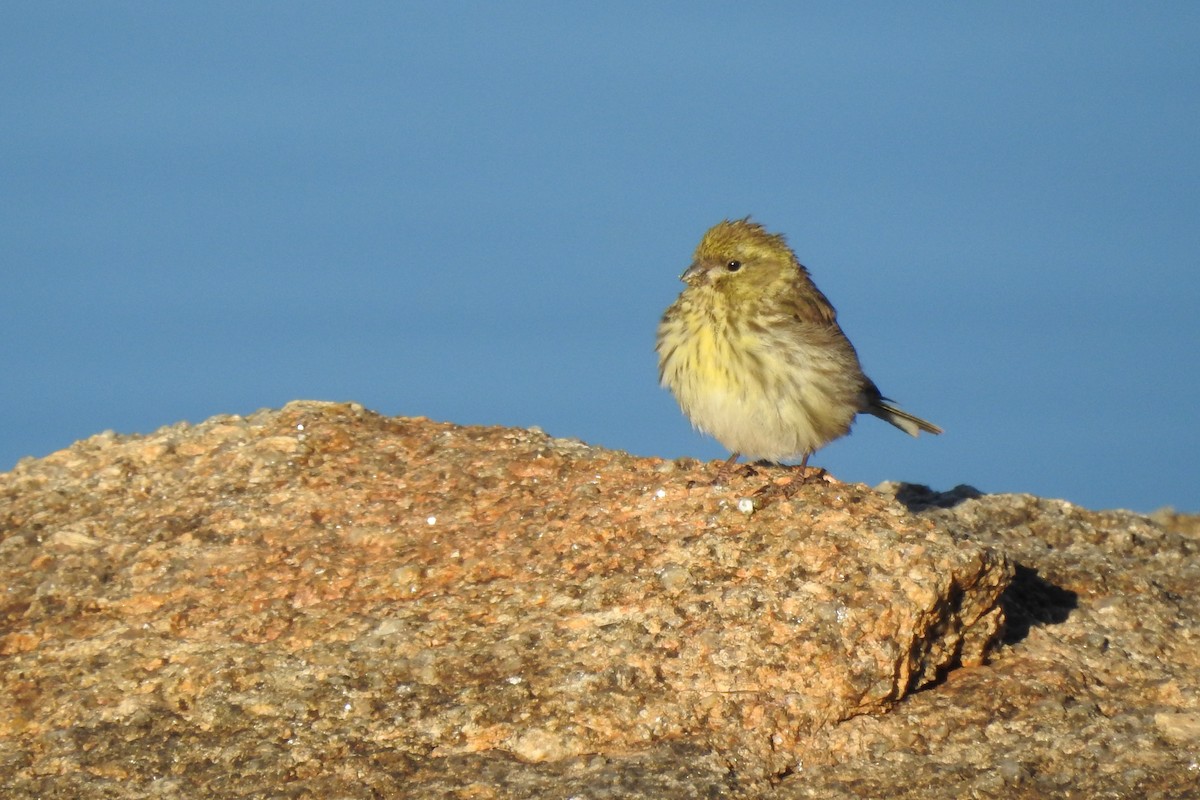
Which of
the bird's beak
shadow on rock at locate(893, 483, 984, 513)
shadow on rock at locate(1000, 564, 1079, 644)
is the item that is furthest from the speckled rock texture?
the bird's beak

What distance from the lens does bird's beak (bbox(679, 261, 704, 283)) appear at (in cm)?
736

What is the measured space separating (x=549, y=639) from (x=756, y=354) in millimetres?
2322

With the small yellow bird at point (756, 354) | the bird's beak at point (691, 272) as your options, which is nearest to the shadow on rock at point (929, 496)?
the small yellow bird at point (756, 354)

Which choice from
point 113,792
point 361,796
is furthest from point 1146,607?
point 113,792

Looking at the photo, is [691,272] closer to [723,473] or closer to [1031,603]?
[723,473]

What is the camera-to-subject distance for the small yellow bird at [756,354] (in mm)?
6848

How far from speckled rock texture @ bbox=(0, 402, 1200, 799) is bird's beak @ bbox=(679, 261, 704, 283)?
1.33m

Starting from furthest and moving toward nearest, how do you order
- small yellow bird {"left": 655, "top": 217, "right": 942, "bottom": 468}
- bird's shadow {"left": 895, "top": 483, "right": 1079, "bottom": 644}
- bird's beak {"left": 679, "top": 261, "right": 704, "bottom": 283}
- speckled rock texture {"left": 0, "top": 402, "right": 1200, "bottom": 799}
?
bird's beak {"left": 679, "top": 261, "right": 704, "bottom": 283} → small yellow bird {"left": 655, "top": 217, "right": 942, "bottom": 468} → bird's shadow {"left": 895, "top": 483, "right": 1079, "bottom": 644} → speckled rock texture {"left": 0, "top": 402, "right": 1200, "bottom": 799}

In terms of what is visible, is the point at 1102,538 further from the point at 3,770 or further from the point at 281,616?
the point at 3,770

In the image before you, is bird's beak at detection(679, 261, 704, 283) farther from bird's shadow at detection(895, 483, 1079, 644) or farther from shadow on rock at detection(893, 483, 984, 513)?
bird's shadow at detection(895, 483, 1079, 644)

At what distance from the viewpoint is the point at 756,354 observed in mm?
6883

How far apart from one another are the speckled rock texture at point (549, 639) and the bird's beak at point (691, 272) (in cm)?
133

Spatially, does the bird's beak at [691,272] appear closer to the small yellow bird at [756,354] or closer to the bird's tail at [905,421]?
the small yellow bird at [756,354]

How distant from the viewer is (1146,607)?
5805 millimetres
